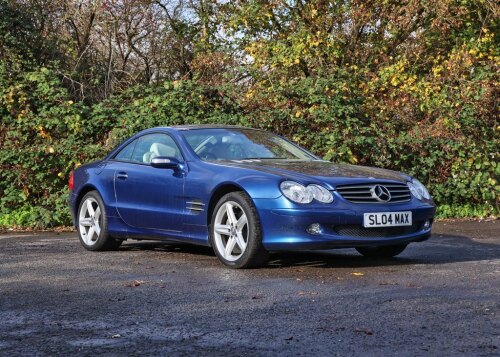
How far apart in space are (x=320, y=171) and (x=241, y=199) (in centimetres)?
84

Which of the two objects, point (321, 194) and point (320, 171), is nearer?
point (321, 194)

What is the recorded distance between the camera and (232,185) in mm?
8977

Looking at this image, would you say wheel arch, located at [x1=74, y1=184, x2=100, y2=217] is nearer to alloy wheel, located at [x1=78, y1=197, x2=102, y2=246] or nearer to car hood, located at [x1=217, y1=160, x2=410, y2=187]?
alloy wheel, located at [x1=78, y1=197, x2=102, y2=246]

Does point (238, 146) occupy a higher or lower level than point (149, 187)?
higher

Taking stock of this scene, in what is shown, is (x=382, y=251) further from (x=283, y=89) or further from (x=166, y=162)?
(x=283, y=89)

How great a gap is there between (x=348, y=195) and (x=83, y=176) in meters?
3.67

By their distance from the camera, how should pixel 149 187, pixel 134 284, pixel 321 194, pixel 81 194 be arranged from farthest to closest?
pixel 81 194, pixel 149 187, pixel 321 194, pixel 134 284

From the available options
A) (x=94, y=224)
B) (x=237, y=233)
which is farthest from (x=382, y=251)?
(x=94, y=224)

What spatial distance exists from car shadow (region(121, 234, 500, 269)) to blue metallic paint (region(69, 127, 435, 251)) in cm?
47

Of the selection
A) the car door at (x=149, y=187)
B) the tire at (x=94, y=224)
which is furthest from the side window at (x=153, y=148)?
the tire at (x=94, y=224)

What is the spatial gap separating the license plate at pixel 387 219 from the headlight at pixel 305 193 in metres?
0.38

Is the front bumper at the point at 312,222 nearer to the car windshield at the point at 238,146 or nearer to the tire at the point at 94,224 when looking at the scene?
the car windshield at the point at 238,146

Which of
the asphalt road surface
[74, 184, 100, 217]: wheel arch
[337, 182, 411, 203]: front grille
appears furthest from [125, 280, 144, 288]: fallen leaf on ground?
[74, 184, 100, 217]: wheel arch

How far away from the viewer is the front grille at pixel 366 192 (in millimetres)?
8711
